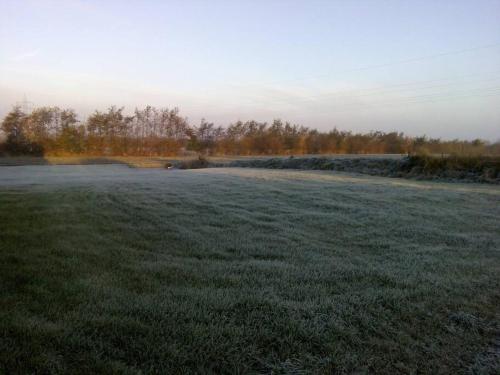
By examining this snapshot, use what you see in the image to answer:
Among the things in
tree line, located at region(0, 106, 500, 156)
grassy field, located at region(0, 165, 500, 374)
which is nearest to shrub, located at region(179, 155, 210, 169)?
tree line, located at region(0, 106, 500, 156)

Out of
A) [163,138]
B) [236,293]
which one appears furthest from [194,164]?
[236,293]

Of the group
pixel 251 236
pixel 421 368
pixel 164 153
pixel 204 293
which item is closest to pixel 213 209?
pixel 251 236

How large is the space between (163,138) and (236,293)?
48692mm

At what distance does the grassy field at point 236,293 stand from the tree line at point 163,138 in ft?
129

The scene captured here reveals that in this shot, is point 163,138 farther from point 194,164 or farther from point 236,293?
point 236,293

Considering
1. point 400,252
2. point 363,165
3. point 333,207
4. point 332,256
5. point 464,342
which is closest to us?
point 464,342

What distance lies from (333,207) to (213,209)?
3.04m

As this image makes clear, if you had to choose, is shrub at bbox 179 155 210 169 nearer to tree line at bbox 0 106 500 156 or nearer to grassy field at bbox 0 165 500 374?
tree line at bbox 0 106 500 156

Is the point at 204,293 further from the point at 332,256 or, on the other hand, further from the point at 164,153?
the point at 164,153

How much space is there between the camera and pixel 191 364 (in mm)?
2549

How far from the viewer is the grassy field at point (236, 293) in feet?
8.73

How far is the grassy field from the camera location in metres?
2.66

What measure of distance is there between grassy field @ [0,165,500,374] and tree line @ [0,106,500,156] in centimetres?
3928

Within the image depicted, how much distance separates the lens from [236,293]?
12.1ft
